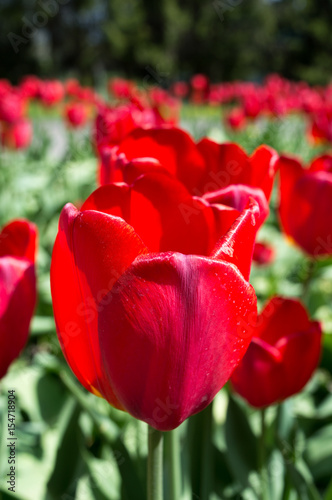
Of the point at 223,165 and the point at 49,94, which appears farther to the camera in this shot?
the point at 49,94

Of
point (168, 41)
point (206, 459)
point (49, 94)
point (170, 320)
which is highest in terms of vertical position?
point (170, 320)

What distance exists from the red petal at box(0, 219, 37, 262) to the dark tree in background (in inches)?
798

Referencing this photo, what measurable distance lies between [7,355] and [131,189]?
0.20 m

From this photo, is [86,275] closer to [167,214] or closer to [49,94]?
[167,214]

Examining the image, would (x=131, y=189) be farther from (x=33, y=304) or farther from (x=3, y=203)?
(x=3, y=203)

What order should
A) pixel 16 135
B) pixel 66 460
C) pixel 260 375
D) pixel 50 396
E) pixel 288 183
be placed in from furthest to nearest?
1. pixel 16 135
2. pixel 50 396
3. pixel 288 183
4. pixel 66 460
5. pixel 260 375

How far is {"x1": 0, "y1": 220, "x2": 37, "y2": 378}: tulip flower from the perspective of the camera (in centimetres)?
45

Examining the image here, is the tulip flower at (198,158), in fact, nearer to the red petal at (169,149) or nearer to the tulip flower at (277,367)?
the red petal at (169,149)

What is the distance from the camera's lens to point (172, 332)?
0.33 m

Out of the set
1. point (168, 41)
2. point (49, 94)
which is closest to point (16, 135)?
point (49, 94)

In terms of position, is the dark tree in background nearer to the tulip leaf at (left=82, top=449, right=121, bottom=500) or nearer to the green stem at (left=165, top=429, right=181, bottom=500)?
the tulip leaf at (left=82, top=449, right=121, bottom=500)

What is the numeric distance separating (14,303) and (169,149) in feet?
0.65

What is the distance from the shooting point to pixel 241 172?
51 centimetres

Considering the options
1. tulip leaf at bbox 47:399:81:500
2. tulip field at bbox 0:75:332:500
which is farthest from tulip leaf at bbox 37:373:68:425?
tulip leaf at bbox 47:399:81:500
